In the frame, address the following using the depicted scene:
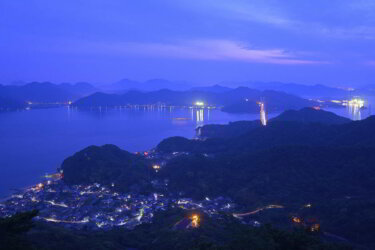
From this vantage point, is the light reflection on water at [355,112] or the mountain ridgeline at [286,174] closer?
the mountain ridgeline at [286,174]

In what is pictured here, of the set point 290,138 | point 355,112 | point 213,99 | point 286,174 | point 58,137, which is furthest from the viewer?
point 213,99

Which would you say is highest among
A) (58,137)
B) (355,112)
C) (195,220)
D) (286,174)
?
(355,112)

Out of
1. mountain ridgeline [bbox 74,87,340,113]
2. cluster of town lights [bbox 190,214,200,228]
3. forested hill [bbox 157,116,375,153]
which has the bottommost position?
cluster of town lights [bbox 190,214,200,228]

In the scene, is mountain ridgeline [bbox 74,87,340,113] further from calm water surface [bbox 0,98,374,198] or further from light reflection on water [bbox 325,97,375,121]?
calm water surface [bbox 0,98,374,198]

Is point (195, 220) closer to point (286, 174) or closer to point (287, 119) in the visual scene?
point (286, 174)

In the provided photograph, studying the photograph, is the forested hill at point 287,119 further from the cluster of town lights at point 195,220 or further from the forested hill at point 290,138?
the cluster of town lights at point 195,220

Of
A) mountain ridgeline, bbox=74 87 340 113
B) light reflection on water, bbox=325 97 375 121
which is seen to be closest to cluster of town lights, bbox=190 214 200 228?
light reflection on water, bbox=325 97 375 121

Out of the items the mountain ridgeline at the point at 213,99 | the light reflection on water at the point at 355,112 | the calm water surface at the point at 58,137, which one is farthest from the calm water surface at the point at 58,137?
the light reflection on water at the point at 355,112

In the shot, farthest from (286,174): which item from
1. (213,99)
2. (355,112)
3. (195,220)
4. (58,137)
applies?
(213,99)

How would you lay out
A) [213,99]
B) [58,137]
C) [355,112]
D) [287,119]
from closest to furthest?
[287,119]
[58,137]
[355,112]
[213,99]
